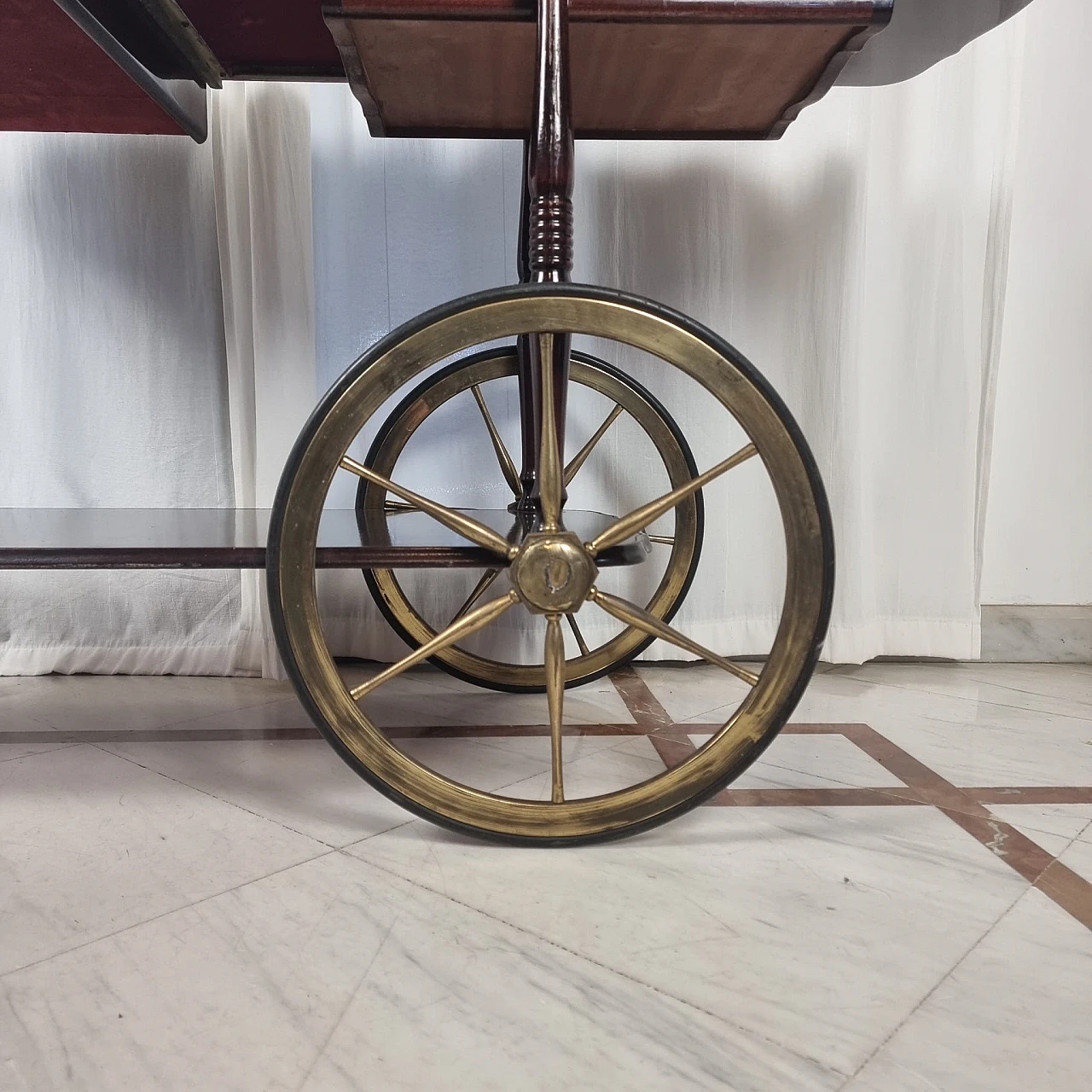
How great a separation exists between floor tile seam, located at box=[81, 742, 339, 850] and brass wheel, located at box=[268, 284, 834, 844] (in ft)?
0.38

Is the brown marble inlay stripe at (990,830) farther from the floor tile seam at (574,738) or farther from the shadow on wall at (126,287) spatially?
the shadow on wall at (126,287)

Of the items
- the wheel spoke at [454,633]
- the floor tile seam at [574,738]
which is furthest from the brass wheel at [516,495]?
the wheel spoke at [454,633]

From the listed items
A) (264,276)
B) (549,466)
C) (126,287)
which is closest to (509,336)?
(549,466)

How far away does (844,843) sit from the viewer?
810 mm

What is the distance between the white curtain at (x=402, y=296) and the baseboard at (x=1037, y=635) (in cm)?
13

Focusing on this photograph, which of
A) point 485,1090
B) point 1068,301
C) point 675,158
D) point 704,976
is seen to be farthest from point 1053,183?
point 485,1090

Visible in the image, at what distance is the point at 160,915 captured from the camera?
2.21 ft

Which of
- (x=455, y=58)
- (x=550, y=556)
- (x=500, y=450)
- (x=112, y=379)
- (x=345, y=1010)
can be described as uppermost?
(x=455, y=58)

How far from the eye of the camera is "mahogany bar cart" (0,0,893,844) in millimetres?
722

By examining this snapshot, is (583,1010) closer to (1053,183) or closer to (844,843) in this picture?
(844,843)

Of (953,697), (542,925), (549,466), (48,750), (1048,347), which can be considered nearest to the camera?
(542,925)

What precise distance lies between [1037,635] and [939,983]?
111cm

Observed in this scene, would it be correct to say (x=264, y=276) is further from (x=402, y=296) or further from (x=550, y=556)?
(x=550, y=556)

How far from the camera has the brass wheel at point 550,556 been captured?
0.72 meters
